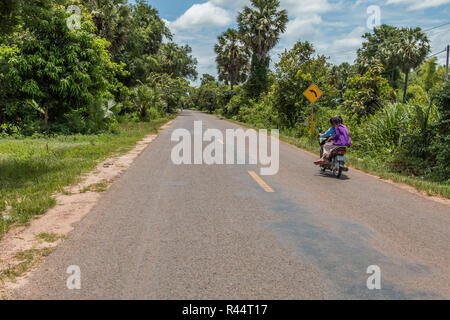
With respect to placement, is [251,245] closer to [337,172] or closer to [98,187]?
[98,187]

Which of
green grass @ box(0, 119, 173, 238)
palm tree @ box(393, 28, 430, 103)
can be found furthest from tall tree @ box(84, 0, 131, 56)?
palm tree @ box(393, 28, 430, 103)

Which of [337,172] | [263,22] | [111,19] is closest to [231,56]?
[263,22]

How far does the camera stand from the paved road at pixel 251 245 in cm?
365

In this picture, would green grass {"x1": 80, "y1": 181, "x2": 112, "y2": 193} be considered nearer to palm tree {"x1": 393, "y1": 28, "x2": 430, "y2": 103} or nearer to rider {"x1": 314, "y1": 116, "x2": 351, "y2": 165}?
rider {"x1": 314, "y1": 116, "x2": 351, "y2": 165}

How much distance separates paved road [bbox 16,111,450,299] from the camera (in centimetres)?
365

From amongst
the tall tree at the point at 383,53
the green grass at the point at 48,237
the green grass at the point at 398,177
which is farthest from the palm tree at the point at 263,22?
the green grass at the point at 48,237

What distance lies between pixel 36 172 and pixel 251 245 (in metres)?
6.80

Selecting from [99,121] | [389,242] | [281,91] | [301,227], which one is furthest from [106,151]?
[281,91]

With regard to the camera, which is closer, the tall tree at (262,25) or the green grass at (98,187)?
the green grass at (98,187)

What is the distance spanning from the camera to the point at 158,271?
3996 mm

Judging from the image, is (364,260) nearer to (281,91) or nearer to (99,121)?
(99,121)

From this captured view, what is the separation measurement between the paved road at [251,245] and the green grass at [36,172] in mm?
1065

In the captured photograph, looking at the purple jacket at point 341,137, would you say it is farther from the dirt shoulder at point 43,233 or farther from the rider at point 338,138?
the dirt shoulder at point 43,233

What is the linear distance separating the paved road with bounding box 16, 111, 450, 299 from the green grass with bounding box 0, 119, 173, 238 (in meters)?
1.06
